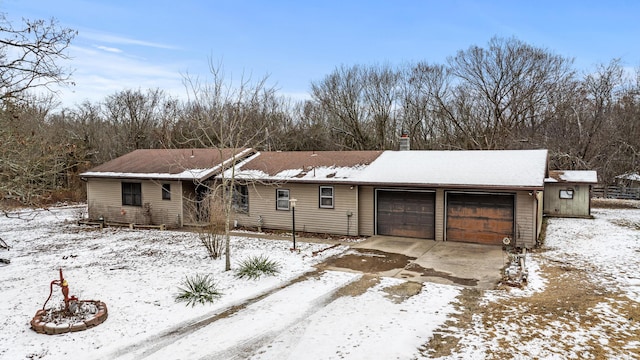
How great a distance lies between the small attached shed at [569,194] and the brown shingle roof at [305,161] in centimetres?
906

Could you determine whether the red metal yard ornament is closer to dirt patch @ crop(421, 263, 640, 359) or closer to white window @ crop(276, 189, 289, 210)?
dirt patch @ crop(421, 263, 640, 359)

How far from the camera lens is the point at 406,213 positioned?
1472 centimetres

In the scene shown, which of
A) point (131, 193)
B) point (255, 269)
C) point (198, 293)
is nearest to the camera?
point (198, 293)

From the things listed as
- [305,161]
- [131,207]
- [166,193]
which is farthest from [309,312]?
[131,207]

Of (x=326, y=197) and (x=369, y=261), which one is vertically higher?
(x=326, y=197)

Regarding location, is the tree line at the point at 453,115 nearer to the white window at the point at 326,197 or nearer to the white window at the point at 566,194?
the white window at the point at 566,194

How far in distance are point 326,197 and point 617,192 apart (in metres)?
23.6

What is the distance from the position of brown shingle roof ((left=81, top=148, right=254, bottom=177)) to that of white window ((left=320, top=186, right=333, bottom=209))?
14.9 feet

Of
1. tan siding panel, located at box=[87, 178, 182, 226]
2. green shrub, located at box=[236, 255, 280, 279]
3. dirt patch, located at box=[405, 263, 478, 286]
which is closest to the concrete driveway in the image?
dirt patch, located at box=[405, 263, 478, 286]

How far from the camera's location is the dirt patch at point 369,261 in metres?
10.8

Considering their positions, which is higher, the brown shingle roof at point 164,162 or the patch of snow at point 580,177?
the brown shingle roof at point 164,162

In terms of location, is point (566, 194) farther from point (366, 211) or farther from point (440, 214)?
point (366, 211)

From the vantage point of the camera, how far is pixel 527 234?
12.9 meters

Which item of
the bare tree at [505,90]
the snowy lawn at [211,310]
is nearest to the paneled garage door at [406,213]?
the snowy lawn at [211,310]
